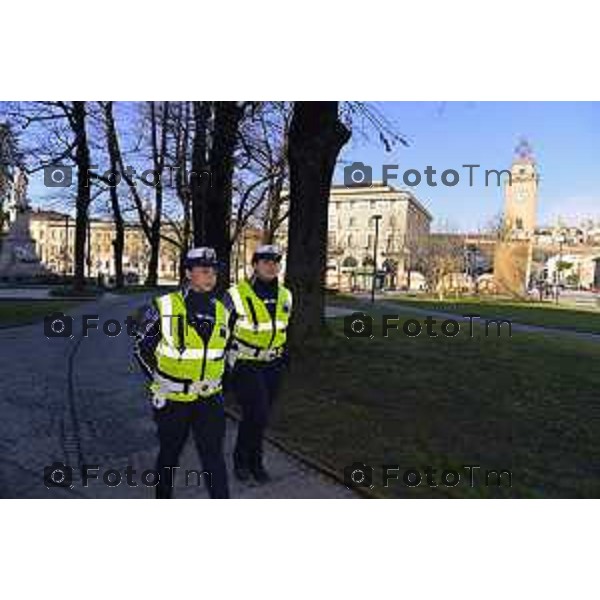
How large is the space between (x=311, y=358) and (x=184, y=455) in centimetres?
291

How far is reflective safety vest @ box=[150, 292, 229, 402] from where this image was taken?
12.0 feet

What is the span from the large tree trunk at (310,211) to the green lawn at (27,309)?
2.45 meters

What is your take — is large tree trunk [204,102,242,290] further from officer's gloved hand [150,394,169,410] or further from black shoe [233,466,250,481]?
officer's gloved hand [150,394,169,410]

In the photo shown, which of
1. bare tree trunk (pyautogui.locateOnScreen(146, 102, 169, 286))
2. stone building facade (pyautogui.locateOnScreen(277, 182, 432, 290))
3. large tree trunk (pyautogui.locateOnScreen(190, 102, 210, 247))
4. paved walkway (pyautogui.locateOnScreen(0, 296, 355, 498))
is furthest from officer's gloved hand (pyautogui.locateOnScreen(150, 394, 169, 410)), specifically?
large tree trunk (pyautogui.locateOnScreen(190, 102, 210, 247))

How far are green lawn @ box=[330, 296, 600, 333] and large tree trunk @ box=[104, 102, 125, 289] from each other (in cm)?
246

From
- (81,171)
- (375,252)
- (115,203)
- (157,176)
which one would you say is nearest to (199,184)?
(157,176)

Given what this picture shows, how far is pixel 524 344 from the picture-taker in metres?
9.88

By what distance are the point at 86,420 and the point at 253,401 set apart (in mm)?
2013

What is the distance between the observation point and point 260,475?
14.7 ft

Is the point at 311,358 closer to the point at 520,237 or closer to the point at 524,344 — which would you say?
the point at 520,237

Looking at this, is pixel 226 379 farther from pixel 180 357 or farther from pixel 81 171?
pixel 81 171

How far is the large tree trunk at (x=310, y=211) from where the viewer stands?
7.08 metres

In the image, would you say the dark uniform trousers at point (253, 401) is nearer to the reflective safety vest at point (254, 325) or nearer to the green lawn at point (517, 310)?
the reflective safety vest at point (254, 325)

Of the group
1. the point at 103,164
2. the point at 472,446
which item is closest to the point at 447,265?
the point at 472,446
